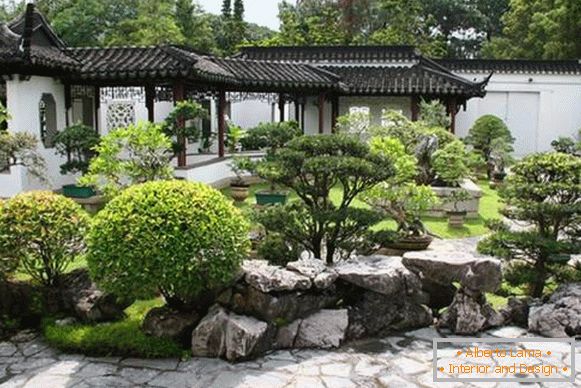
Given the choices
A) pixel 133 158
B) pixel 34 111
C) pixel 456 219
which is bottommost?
pixel 456 219

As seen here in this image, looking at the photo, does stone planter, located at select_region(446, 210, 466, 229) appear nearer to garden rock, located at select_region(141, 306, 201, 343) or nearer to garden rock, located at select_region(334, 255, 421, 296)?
garden rock, located at select_region(334, 255, 421, 296)

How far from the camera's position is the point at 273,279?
5.79 meters

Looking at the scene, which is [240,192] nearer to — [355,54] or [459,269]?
[459,269]

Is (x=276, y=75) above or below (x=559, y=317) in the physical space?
above

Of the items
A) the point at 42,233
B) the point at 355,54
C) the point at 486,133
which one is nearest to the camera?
the point at 42,233

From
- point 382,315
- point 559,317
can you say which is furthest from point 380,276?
point 559,317

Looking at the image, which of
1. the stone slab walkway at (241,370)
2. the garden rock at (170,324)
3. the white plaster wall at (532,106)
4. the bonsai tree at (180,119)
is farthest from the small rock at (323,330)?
the white plaster wall at (532,106)

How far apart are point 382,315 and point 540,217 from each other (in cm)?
203

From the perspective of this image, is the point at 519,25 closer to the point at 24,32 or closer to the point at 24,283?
the point at 24,32

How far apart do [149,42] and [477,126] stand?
13473mm

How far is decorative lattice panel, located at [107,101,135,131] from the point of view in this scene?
14.5 metres

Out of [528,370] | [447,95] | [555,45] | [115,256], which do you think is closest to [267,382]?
[115,256]

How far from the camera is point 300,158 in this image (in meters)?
6.85

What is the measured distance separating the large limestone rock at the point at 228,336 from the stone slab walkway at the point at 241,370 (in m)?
0.09
